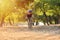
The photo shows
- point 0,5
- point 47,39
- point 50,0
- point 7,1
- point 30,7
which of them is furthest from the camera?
point 0,5

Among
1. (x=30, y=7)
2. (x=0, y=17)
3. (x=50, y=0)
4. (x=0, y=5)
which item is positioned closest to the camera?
(x=50, y=0)

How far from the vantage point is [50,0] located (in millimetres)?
13203

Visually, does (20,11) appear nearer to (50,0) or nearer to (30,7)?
(30,7)

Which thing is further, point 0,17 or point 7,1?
point 0,17

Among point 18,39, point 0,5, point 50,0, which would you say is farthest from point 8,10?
point 18,39

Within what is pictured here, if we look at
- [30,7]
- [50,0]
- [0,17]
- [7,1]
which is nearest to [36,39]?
[50,0]

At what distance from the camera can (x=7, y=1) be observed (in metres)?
19.6

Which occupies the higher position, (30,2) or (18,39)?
(30,2)

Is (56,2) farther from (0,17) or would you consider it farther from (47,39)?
(0,17)

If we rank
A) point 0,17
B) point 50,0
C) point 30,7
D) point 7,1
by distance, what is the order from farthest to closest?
point 0,17
point 7,1
point 30,7
point 50,0

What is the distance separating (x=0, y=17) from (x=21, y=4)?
20.4 ft

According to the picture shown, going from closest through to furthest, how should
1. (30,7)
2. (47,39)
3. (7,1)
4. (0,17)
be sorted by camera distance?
1. (47,39)
2. (30,7)
3. (7,1)
4. (0,17)

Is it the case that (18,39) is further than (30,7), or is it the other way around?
(30,7)

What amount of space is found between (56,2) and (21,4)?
615cm
